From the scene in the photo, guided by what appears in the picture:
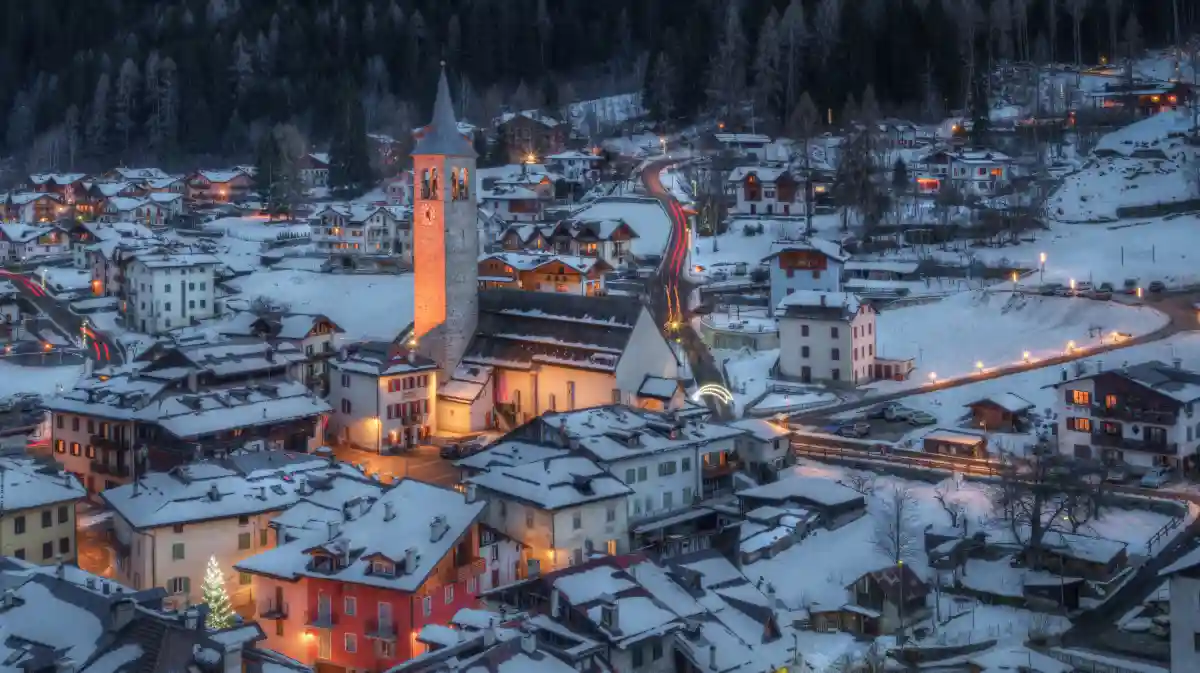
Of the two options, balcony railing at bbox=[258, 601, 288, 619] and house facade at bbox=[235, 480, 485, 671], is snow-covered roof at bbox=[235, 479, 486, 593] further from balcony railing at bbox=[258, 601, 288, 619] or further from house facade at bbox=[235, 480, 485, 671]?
balcony railing at bbox=[258, 601, 288, 619]

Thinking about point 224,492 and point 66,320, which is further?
point 66,320

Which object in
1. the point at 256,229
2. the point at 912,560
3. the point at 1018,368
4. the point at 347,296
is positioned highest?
the point at 256,229

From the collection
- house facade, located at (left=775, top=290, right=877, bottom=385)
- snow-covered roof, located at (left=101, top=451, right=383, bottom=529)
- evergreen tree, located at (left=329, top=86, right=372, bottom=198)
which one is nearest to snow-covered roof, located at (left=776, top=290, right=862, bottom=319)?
house facade, located at (left=775, top=290, right=877, bottom=385)

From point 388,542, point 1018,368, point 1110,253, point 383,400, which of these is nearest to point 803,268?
point 1018,368

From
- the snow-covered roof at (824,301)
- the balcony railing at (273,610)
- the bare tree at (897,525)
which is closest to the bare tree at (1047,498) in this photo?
the bare tree at (897,525)

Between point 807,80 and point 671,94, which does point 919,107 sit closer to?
point 807,80

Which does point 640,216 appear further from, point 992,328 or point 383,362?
point 383,362

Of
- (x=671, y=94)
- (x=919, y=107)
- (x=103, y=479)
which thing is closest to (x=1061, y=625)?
(x=103, y=479)
